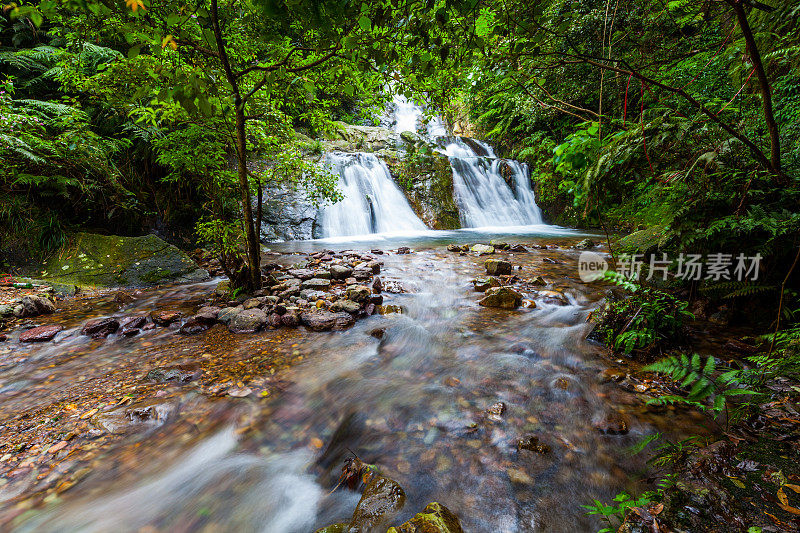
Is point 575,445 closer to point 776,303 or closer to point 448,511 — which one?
point 448,511

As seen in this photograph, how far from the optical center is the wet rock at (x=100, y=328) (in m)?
3.58

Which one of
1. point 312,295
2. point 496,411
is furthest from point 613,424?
point 312,295

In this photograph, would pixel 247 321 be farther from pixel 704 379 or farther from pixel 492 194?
pixel 492 194

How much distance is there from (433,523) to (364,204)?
12.9 meters

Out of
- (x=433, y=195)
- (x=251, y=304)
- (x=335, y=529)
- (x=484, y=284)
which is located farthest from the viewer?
(x=433, y=195)

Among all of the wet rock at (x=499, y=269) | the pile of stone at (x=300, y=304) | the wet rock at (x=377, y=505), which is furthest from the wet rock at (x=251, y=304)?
the wet rock at (x=499, y=269)

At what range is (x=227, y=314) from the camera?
3979 mm

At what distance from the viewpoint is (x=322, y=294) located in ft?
15.8

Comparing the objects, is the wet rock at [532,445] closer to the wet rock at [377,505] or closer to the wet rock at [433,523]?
the wet rock at [433,523]

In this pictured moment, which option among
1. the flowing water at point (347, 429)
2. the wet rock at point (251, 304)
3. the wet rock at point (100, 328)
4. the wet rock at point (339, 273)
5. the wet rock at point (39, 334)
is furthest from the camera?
the wet rock at point (339, 273)

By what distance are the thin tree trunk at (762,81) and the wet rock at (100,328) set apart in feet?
19.4

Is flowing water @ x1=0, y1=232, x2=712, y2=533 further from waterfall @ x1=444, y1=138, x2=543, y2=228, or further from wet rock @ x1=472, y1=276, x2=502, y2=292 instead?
waterfall @ x1=444, y1=138, x2=543, y2=228

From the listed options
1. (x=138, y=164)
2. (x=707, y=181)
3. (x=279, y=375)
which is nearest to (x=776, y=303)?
(x=707, y=181)

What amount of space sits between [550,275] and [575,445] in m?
4.68
